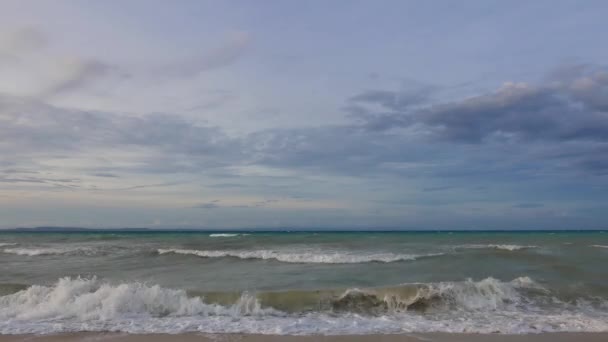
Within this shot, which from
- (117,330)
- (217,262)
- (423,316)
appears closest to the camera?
(117,330)

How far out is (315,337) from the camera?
7477 millimetres

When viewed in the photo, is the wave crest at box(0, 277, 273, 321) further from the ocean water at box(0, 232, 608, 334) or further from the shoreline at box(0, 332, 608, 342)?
the shoreline at box(0, 332, 608, 342)

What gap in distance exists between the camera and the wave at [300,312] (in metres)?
8.13

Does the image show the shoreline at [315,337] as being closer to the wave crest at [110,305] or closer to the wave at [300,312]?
the wave at [300,312]

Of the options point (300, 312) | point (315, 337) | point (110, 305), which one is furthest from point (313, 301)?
point (110, 305)

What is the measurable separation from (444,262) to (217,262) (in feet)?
32.9

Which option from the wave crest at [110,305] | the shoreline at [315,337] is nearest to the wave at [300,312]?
the wave crest at [110,305]

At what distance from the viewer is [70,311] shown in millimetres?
9445

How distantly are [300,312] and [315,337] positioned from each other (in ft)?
7.45

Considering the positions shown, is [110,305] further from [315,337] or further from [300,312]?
[315,337]

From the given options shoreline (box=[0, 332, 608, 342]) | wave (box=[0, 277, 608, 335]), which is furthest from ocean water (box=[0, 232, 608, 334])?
shoreline (box=[0, 332, 608, 342])

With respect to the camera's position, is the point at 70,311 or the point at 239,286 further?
the point at 239,286

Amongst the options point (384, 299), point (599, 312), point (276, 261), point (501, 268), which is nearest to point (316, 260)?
point (276, 261)

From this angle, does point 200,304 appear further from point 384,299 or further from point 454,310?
point 454,310
